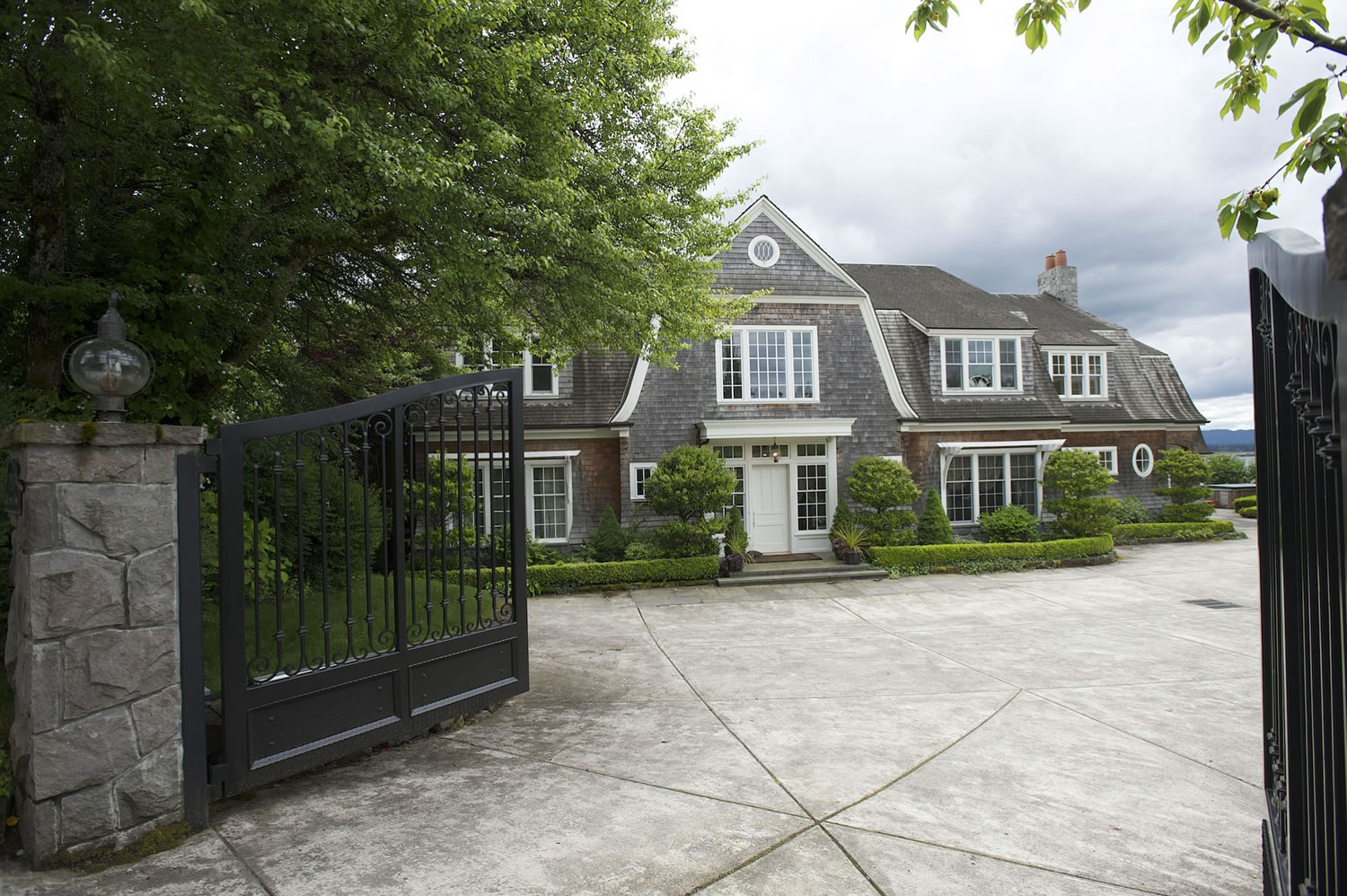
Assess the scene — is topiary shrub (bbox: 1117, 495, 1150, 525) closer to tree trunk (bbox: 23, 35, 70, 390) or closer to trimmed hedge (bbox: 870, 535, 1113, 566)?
trimmed hedge (bbox: 870, 535, 1113, 566)

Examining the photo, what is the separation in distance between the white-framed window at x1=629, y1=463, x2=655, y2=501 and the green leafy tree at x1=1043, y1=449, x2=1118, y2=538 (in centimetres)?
954

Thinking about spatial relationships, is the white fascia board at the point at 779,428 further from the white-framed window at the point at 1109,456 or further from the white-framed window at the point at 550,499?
the white-framed window at the point at 1109,456

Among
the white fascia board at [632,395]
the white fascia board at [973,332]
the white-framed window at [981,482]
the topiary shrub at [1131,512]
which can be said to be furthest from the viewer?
the topiary shrub at [1131,512]

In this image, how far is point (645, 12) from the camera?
850 centimetres

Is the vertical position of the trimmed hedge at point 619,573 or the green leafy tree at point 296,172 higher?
the green leafy tree at point 296,172

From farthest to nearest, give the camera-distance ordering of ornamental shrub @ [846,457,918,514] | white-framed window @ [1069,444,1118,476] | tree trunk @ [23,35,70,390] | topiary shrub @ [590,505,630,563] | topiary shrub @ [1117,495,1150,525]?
white-framed window @ [1069,444,1118,476] < topiary shrub @ [1117,495,1150,525] < ornamental shrub @ [846,457,918,514] < topiary shrub @ [590,505,630,563] < tree trunk @ [23,35,70,390]

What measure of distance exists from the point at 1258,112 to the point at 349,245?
7.52 m

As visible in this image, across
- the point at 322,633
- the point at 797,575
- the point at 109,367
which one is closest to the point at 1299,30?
the point at 109,367

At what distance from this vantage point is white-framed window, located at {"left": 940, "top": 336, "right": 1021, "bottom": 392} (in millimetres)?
18297

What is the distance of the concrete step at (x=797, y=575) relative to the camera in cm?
1433

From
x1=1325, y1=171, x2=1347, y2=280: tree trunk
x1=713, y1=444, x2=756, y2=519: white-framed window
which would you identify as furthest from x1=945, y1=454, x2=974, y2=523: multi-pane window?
x1=1325, y1=171, x2=1347, y2=280: tree trunk

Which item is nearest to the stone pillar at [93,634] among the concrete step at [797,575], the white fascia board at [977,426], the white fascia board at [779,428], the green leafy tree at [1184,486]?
the concrete step at [797,575]

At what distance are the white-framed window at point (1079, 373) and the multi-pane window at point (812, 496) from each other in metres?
7.93

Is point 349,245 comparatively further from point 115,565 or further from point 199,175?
point 115,565
